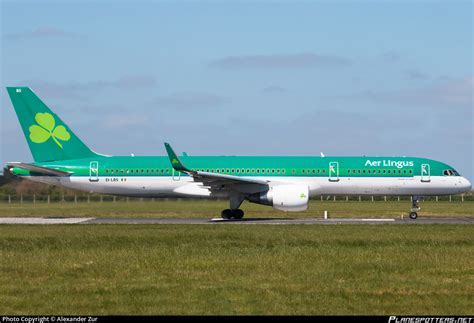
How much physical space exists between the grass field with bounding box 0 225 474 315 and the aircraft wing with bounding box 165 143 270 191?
10348mm

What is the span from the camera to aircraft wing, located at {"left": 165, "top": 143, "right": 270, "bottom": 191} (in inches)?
1353

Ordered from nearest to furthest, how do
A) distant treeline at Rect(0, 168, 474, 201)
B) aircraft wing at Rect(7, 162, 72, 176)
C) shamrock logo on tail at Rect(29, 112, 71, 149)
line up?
aircraft wing at Rect(7, 162, 72, 176)
shamrock logo on tail at Rect(29, 112, 71, 149)
distant treeline at Rect(0, 168, 474, 201)

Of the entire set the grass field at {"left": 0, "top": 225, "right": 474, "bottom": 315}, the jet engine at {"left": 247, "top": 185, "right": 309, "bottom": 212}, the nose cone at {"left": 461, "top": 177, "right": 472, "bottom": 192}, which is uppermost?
the nose cone at {"left": 461, "top": 177, "right": 472, "bottom": 192}

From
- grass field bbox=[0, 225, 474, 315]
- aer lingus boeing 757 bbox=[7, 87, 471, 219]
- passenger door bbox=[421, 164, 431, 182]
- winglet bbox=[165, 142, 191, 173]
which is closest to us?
grass field bbox=[0, 225, 474, 315]

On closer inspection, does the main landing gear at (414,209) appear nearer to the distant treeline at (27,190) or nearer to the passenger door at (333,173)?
the passenger door at (333,173)

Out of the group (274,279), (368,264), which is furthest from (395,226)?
(274,279)

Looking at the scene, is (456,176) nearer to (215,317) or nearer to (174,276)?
(174,276)

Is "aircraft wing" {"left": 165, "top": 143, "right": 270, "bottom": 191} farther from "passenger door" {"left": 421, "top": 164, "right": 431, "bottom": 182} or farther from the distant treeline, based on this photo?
the distant treeline

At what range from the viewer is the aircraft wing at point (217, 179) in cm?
3438

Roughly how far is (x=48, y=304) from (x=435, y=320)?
5.58m

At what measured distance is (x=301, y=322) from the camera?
10.0m

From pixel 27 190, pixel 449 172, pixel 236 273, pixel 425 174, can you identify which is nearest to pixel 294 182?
pixel 425 174

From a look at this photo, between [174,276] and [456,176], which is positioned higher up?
[456,176]

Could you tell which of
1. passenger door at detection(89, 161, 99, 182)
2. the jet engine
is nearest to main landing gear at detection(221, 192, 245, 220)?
the jet engine
